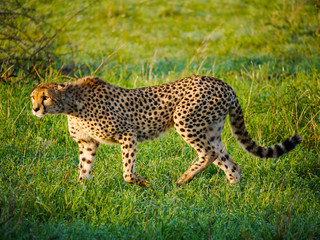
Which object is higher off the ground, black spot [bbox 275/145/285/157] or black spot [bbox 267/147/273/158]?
black spot [bbox 275/145/285/157]

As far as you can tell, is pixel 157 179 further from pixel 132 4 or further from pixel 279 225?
pixel 132 4

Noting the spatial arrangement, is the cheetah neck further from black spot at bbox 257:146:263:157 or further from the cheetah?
black spot at bbox 257:146:263:157

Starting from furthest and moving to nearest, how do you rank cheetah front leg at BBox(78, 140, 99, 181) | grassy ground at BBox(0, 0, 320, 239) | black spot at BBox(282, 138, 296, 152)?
cheetah front leg at BBox(78, 140, 99, 181) → black spot at BBox(282, 138, 296, 152) → grassy ground at BBox(0, 0, 320, 239)

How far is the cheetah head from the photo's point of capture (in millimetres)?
3562

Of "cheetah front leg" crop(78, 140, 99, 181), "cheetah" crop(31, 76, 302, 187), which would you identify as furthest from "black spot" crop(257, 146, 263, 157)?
"cheetah front leg" crop(78, 140, 99, 181)

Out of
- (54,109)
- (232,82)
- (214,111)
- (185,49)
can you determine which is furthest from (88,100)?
(185,49)

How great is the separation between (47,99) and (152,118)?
1034mm

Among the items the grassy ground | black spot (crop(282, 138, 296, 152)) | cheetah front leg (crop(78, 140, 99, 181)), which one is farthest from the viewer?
cheetah front leg (crop(78, 140, 99, 181))

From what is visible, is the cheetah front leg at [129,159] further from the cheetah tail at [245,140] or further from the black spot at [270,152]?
the black spot at [270,152]

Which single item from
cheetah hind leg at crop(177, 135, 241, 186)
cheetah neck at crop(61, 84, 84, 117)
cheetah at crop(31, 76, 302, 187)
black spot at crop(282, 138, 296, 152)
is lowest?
cheetah hind leg at crop(177, 135, 241, 186)

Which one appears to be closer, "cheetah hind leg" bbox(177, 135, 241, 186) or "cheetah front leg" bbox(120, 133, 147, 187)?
"cheetah front leg" bbox(120, 133, 147, 187)

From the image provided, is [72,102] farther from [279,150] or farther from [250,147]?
[279,150]

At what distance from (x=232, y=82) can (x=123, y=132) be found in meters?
2.83

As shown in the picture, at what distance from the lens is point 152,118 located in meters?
4.03
